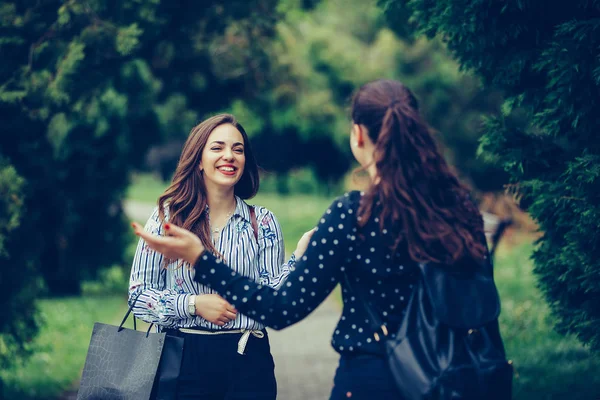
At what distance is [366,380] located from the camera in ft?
8.70

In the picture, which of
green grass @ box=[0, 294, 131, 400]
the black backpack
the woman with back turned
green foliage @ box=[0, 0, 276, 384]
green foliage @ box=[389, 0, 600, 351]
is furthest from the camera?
green grass @ box=[0, 294, 131, 400]

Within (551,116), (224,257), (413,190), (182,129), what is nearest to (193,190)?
(224,257)

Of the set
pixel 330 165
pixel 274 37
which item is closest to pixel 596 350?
pixel 274 37

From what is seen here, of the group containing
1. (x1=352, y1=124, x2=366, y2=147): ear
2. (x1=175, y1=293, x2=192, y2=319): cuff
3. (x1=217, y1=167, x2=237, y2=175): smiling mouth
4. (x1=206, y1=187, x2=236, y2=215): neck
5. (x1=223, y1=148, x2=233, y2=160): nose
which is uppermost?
(x1=223, y1=148, x2=233, y2=160): nose

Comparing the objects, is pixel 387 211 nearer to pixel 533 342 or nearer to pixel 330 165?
pixel 533 342

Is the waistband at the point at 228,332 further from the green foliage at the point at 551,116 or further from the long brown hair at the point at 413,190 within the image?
the green foliage at the point at 551,116

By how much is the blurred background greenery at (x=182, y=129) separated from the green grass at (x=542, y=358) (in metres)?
0.02

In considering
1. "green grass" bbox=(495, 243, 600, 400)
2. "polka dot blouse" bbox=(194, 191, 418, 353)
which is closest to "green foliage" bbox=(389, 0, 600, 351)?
"green grass" bbox=(495, 243, 600, 400)

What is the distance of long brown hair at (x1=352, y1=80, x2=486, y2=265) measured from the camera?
8.39ft

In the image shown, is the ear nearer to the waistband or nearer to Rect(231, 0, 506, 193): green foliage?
the waistband

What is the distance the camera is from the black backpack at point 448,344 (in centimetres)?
247

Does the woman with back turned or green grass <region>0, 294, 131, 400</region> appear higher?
green grass <region>0, 294, 131, 400</region>

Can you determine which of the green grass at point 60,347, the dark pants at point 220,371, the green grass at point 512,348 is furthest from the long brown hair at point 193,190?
the green grass at point 60,347

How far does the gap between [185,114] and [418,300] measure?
788 cm
